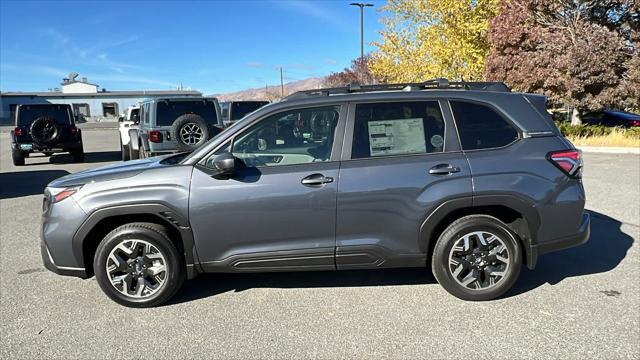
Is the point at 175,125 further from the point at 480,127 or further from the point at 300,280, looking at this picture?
the point at 480,127

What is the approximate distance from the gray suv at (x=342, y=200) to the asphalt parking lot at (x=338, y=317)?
29 cm

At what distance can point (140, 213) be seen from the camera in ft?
11.4

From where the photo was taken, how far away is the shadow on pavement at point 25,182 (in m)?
8.74

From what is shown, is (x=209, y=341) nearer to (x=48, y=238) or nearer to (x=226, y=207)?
(x=226, y=207)

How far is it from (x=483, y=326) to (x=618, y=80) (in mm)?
14543

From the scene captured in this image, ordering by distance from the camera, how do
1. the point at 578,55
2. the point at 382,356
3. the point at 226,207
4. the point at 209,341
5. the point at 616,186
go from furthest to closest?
the point at 578,55 < the point at 616,186 < the point at 226,207 < the point at 209,341 < the point at 382,356

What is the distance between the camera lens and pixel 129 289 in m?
3.56

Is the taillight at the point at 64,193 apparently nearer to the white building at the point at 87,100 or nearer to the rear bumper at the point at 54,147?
the rear bumper at the point at 54,147

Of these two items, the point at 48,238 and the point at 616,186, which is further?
the point at 616,186

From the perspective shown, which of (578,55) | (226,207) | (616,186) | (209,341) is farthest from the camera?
(578,55)

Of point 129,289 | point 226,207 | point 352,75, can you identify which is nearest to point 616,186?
point 226,207

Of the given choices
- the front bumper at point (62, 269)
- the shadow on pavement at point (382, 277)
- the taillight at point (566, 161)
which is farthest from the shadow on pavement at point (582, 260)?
the front bumper at point (62, 269)

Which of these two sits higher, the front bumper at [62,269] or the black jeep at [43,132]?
the black jeep at [43,132]

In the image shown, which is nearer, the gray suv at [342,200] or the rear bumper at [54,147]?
the gray suv at [342,200]
